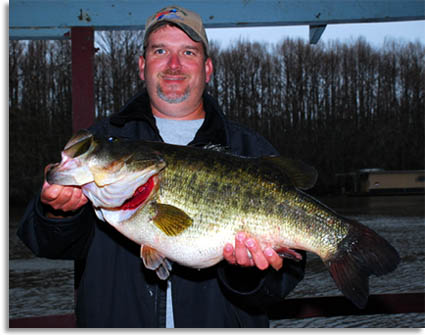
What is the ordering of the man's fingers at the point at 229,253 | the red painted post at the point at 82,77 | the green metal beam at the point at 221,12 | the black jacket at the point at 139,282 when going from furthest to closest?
the green metal beam at the point at 221,12 → the red painted post at the point at 82,77 → the black jacket at the point at 139,282 → the man's fingers at the point at 229,253

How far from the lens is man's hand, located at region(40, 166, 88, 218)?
7.69 feet

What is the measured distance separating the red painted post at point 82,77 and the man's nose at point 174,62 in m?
1.27

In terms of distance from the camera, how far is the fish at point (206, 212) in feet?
7.77

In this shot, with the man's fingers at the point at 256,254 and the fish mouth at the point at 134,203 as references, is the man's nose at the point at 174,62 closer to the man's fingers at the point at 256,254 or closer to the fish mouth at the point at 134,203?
the fish mouth at the point at 134,203

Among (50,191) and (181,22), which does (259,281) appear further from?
(181,22)

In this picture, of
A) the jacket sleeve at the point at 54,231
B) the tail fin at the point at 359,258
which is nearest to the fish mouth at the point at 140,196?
the jacket sleeve at the point at 54,231

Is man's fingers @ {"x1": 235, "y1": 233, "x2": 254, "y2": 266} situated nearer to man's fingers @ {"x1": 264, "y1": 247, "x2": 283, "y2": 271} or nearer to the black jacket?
man's fingers @ {"x1": 264, "y1": 247, "x2": 283, "y2": 271}

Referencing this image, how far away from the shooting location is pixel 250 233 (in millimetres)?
2438

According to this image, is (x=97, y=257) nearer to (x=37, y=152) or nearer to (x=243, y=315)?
(x=243, y=315)

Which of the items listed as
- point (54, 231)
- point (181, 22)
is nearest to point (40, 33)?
point (181, 22)

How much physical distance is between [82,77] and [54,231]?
214 cm

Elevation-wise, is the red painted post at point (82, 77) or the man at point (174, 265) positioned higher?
the red painted post at point (82, 77)

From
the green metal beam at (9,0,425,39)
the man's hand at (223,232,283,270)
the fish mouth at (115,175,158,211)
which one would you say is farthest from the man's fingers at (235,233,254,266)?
the green metal beam at (9,0,425,39)

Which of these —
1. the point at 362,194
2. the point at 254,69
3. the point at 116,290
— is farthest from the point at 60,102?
the point at 116,290
